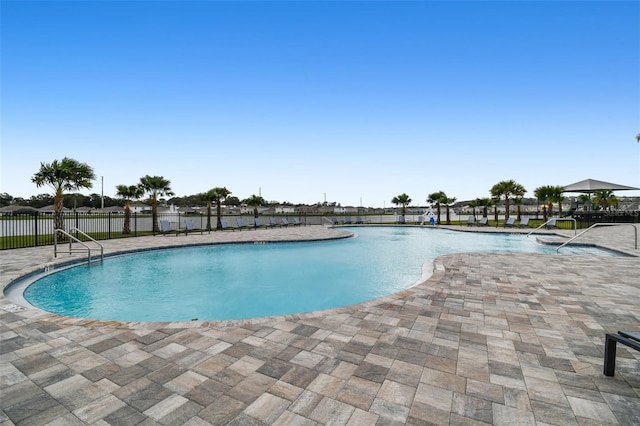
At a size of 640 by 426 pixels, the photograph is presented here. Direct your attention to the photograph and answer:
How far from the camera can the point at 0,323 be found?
3520 mm

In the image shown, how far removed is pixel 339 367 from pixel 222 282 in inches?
227

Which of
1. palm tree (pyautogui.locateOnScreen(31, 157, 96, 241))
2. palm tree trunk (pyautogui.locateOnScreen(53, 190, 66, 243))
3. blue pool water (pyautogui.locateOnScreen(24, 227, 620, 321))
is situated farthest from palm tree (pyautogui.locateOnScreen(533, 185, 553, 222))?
palm tree trunk (pyautogui.locateOnScreen(53, 190, 66, 243))

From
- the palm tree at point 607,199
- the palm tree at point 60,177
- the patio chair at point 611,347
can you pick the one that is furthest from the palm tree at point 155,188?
the palm tree at point 607,199

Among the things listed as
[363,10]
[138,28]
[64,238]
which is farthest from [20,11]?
[363,10]

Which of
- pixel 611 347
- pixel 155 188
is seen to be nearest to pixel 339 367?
pixel 611 347

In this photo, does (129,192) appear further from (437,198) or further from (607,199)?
(607,199)

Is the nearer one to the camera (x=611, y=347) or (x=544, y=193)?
(x=611, y=347)

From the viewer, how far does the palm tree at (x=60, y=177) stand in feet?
35.9

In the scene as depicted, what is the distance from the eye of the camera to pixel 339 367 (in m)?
2.53

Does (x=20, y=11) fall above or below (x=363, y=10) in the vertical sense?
A: below

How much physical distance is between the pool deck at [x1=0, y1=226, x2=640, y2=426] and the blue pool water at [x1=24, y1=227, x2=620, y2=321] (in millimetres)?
1728

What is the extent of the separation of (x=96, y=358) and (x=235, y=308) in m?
3.11

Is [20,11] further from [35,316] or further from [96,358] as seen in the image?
[96,358]

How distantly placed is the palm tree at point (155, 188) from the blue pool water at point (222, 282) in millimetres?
7017
